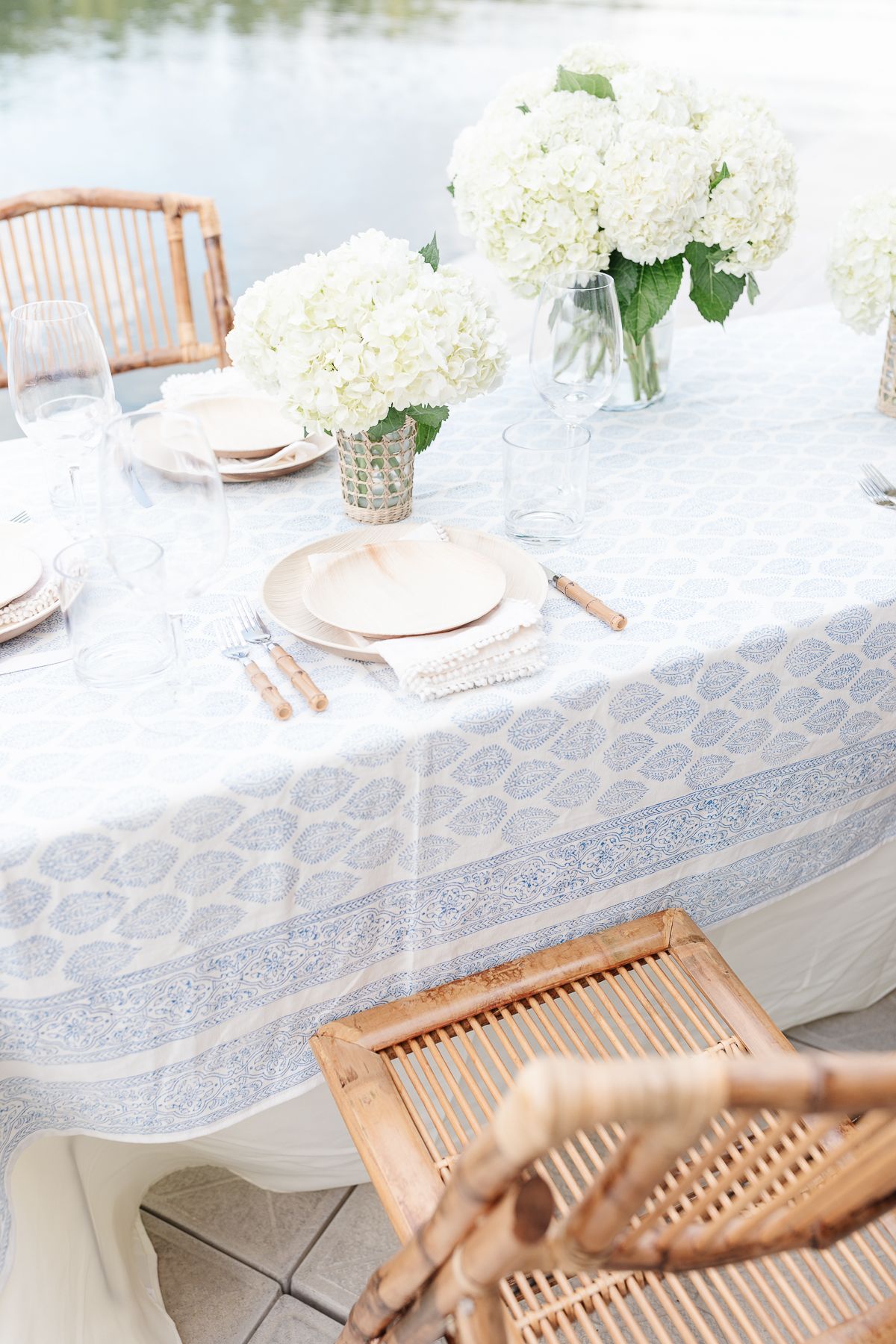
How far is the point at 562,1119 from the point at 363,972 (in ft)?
1.94

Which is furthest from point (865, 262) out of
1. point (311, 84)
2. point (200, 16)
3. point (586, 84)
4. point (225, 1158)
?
point (200, 16)

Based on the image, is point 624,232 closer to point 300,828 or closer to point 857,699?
point 857,699

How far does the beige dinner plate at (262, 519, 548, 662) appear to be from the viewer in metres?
0.97

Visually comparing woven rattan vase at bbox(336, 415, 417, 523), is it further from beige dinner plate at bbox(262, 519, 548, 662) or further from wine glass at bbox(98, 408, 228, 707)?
wine glass at bbox(98, 408, 228, 707)

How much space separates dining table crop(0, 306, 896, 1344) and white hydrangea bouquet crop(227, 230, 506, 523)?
0.54ft

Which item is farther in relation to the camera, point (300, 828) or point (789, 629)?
point (789, 629)

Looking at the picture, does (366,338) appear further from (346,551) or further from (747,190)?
(747,190)

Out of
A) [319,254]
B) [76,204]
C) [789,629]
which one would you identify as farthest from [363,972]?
[76,204]

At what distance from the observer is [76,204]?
5.86 feet

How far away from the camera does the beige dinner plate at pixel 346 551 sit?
3.20 ft

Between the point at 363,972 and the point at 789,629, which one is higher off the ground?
the point at 789,629

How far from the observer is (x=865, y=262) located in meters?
1.38

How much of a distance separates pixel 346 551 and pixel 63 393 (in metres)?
0.33

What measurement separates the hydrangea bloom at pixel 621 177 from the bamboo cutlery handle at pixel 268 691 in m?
0.65
